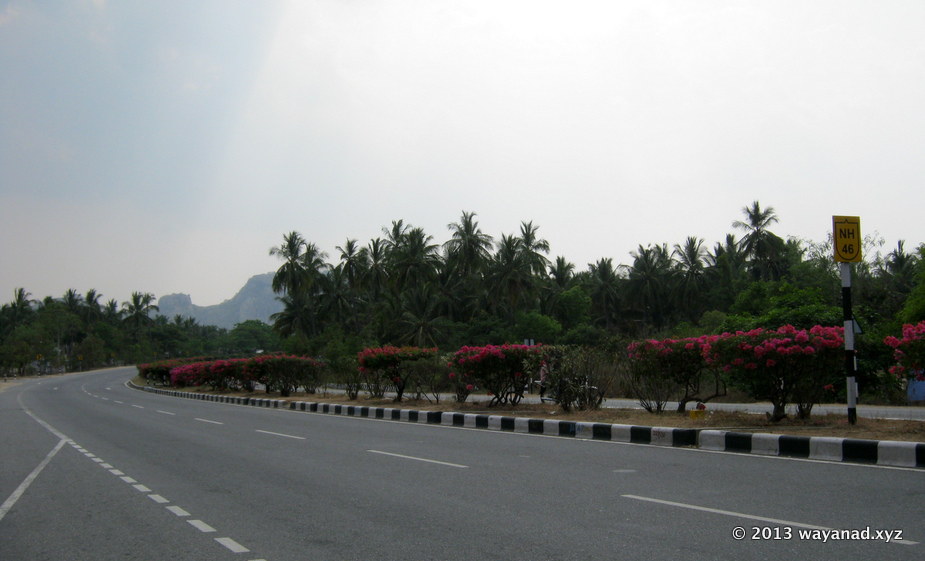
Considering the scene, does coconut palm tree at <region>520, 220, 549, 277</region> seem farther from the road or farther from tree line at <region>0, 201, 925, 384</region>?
the road

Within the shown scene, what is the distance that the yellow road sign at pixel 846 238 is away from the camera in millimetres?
11312

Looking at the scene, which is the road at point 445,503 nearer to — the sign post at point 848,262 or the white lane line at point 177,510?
the white lane line at point 177,510

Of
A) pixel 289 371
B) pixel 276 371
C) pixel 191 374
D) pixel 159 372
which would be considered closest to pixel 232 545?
pixel 289 371

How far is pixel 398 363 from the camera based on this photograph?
22984mm

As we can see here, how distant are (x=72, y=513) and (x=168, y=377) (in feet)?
161

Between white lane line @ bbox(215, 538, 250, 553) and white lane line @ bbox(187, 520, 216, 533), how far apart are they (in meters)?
0.40

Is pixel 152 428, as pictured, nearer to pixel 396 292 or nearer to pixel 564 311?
pixel 396 292

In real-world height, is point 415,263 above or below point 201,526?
above

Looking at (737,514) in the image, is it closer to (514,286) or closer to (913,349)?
(913,349)

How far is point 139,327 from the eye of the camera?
392ft

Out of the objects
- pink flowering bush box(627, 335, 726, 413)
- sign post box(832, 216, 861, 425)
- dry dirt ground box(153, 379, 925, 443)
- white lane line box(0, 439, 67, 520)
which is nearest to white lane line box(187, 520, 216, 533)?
white lane line box(0, 439, 67, 520)

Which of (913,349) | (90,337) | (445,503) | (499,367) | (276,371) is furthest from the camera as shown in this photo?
(90,337)

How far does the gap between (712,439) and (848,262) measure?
3.45 metres

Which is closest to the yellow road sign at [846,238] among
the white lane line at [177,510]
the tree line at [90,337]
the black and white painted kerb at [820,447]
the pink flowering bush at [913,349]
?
the pink flowering bush at [913,349]
